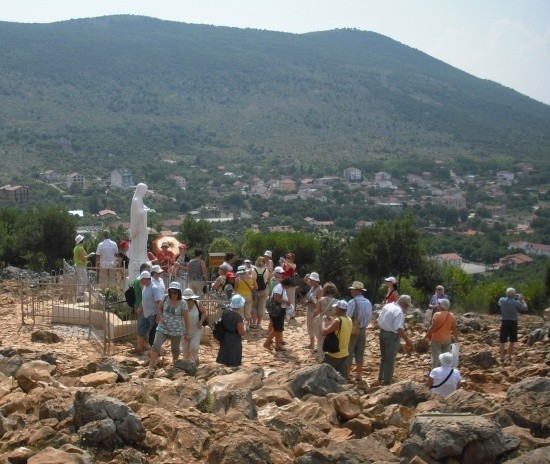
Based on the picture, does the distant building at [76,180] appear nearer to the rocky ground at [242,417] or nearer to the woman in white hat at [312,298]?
the woman in white hat at [312,298]

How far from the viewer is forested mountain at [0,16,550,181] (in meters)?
132

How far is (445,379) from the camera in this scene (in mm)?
10086

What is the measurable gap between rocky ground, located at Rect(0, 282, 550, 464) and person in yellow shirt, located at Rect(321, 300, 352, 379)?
0.42 meters

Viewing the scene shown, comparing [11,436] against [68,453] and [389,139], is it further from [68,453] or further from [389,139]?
[389,139]

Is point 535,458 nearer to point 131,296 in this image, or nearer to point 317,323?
point 317,323

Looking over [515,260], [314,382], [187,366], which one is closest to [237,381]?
[314,382]

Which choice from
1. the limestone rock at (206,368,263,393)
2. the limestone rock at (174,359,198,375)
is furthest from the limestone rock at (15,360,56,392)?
the limestone rock at (206,368,263,393)

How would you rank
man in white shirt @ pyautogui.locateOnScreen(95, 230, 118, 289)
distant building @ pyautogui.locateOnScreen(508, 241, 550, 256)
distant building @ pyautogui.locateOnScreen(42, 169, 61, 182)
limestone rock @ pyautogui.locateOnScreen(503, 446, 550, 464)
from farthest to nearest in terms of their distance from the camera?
distant building @ pyautogui.locateOnScreen(42, 169, 61, 182) → distant building @ pyautogui.locateOnScreen(508, 241, 550, 256) → man in white shirt @ pyautogui.locateOnScreen(95, 230, 118, 289) → limestone rock @ pyautogui.locateOnScreen(503, 446, 550, 464)

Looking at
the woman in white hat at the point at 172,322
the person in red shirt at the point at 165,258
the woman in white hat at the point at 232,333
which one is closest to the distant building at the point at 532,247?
the person in red shirt at the point at 165,258

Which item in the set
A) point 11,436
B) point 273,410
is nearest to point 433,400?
point 273,410

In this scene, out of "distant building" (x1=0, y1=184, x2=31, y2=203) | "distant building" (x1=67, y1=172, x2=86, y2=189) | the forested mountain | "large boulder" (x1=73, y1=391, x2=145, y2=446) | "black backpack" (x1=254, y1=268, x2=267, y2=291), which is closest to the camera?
"large boulder" (x1=73, y1=391, x2=145, y2=446)

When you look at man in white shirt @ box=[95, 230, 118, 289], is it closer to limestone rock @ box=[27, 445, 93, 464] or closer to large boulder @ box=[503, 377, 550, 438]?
large boulder @ box=[503, 377, 550, 438]

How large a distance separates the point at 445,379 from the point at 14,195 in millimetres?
74252

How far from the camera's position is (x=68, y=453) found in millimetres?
7230
